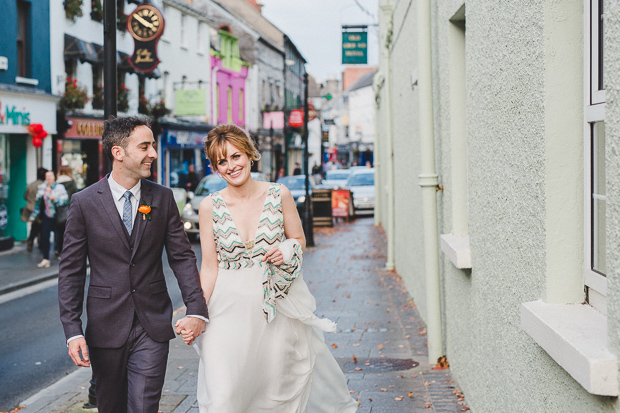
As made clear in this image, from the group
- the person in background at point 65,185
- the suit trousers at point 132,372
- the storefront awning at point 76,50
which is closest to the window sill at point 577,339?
the suit trousers at point 132,372

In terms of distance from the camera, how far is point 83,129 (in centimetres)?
2433

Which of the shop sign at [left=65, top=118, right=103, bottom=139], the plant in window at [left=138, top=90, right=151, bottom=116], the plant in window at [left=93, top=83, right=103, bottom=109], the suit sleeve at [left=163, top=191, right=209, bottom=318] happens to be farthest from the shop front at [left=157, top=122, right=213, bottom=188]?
the suit sleeve at [left=163, top=191, right=209, bottom=318]

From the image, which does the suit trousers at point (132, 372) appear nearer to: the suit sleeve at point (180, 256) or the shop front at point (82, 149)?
the suit sleeve at point (180, 256)

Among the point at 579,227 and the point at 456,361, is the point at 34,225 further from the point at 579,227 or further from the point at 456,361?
the point at 579,227

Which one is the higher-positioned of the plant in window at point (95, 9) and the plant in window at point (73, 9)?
the plant in window at point (95, 9)

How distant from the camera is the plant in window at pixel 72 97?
23.0m

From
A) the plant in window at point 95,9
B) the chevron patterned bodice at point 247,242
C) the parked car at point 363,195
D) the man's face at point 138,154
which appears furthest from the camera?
the parked car at point 363,195

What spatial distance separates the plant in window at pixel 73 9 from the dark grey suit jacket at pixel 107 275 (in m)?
21.0

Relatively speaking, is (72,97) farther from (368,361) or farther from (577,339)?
(577,339)

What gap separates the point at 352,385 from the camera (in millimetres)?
6469

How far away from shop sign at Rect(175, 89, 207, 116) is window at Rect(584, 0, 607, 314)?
29.7 metres

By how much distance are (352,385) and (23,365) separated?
3459 millimetres

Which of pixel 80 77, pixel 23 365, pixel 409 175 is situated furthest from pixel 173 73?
pixel 23 365

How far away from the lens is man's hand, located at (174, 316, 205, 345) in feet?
13.1
